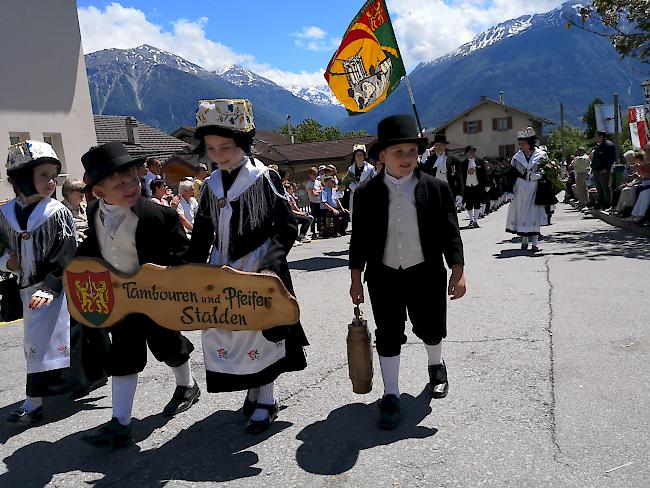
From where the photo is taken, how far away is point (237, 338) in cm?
324

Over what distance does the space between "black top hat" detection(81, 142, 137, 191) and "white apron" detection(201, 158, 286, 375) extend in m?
0.53

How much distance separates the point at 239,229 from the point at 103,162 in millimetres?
850

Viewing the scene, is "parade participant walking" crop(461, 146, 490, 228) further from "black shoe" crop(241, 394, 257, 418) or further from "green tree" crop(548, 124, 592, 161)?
"green tree" crop(548, 124, 592, 161)

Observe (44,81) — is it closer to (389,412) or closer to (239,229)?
(239,229)

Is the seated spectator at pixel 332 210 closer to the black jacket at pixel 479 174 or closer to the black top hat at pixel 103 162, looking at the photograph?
the black jacket at pixel 479 174

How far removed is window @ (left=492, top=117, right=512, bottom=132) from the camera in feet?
224

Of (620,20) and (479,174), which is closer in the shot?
(620,20)

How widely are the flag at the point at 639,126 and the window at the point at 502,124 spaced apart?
55959mm

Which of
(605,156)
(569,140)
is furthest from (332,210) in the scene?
(569,140)

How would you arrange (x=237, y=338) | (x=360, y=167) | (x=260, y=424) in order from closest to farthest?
(x=237, y=338) → (x=260, y=424) → (x=360, y=167)

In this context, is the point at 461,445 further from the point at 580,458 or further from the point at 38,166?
the point at 38,166

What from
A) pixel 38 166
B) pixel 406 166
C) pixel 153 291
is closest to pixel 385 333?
pixel 406 166

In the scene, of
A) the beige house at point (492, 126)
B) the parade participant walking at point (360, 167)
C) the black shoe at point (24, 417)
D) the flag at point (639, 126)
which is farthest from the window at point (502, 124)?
the black shoe at point (24, 417)

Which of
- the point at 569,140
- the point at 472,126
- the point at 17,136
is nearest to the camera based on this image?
the point at 17,136
